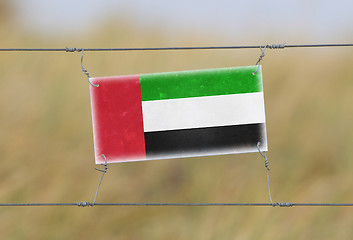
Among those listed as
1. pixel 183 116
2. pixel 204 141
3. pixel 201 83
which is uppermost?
pixel 201 83

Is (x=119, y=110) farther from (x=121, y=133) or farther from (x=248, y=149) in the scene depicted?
(x=248, y=149)

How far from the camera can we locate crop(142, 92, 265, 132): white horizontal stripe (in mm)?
3428

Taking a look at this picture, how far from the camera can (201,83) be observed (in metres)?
3.44

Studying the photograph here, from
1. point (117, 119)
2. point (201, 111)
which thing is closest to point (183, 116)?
point (201, 111)

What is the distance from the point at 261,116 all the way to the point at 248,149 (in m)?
0.17

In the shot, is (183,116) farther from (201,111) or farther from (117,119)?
(117,119)

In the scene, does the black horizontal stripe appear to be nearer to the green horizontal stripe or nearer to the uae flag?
the uae flag

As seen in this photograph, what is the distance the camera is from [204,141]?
343 centimetres

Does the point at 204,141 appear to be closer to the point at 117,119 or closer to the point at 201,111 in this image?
the point at 201,111

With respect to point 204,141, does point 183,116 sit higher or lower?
higher

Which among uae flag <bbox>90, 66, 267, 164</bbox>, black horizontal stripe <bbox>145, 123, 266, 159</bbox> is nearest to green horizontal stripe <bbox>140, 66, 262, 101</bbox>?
uae flag <bbox>90, 66, 267, 164</bbox>

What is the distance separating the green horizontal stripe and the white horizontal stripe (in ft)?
0.08

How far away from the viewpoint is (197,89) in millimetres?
3439

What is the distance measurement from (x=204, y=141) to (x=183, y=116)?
0.15 m
